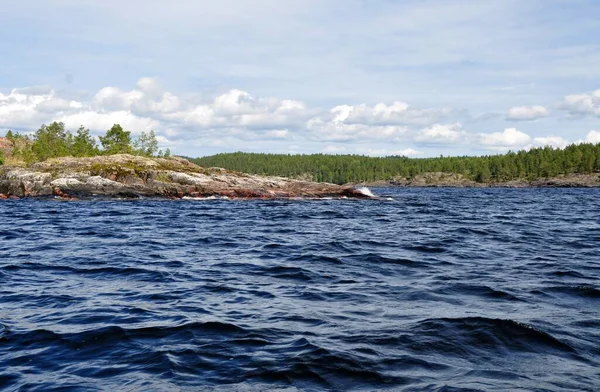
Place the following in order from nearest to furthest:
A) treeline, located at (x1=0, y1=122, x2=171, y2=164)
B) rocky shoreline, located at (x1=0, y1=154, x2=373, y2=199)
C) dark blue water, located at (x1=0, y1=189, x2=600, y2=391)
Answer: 1. dark blue water, located at (x1=0, y1=189, x2=600, y2=391)
2. rocky shoreline, located at (x1=0, y1=154, x2=373, y2=199)
3. treeline, located at (x1=0, y1=122, x2=171, y2=164)

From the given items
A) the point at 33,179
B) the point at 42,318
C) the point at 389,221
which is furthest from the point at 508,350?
the point at 33,179

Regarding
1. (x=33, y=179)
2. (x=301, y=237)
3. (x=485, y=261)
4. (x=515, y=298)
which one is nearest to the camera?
(x=515, y=298)

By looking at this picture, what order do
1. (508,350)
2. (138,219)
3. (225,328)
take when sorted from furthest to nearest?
(138,219), (225,328), (508,350)

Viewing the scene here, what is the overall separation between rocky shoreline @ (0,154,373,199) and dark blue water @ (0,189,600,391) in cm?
4025

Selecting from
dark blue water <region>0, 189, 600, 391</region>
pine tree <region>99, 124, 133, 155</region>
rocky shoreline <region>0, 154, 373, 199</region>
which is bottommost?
dark blue water <region>0, 189, 600, 391</region>

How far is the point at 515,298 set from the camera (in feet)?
45.2

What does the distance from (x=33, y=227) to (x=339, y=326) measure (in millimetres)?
26537

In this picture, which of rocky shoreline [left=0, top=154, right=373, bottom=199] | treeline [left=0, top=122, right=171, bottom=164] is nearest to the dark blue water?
rocky shoreline [left=0, top=154, right=373, bottom=199]

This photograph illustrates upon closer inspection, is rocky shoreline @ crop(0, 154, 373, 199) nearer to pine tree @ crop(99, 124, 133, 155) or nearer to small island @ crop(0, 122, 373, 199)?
small island @ crop(0, 122, 373, 199)

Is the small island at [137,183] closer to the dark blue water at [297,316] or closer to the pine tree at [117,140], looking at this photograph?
the pine tree at [117,140]

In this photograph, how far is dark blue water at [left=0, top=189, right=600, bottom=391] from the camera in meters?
8.54

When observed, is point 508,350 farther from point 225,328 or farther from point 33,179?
point 33,179

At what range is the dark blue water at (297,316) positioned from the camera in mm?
8539

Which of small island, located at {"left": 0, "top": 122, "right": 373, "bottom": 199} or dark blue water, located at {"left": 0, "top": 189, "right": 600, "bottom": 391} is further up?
small island, located at {"left": 0, "top": 122, "right": 373, "bottom": 199}
